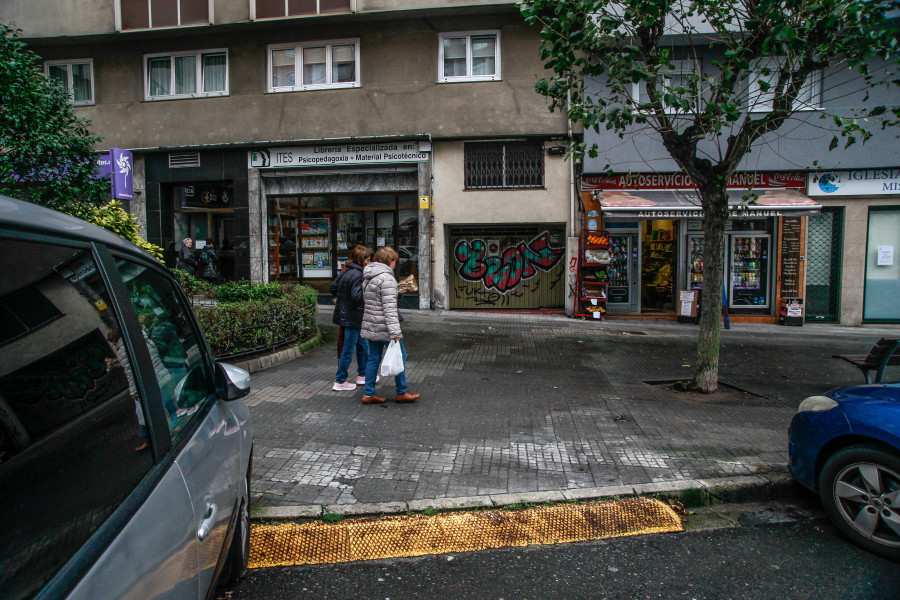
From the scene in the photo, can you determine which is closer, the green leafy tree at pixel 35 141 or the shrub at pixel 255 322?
the green leafy tree at pixel 35 141

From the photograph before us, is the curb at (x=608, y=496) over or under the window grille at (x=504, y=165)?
under

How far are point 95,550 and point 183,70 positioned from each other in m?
17.6

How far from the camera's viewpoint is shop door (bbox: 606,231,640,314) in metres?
15.8

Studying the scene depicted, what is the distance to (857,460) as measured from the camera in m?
3.76

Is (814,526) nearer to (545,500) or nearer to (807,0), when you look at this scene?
(545,500)

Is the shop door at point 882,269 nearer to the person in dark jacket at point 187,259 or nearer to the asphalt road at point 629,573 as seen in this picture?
the asphalt road at point 629,573

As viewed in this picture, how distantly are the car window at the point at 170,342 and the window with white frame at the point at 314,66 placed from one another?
45.6 feet

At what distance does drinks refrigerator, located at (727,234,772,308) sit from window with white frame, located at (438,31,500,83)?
→ 7.64 metres

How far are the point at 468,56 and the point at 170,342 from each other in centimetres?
1425

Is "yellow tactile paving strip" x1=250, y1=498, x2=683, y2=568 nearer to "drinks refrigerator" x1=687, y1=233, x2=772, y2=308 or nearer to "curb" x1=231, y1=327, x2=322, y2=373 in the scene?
"curb" x1=231, y1=327, x2=322, y2=373

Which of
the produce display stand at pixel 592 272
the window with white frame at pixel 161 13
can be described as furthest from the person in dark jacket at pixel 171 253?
the produce display stand at pixel 592 272

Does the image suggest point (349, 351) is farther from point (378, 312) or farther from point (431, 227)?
point (431, 227)

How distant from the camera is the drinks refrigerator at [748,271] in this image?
15.3 metres

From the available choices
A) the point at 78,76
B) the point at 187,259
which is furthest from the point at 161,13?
the point at 187,259
